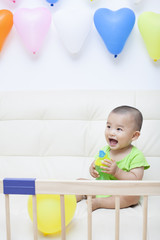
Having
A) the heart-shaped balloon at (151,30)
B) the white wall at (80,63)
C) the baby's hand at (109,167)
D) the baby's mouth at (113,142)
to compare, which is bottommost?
the baby's hand at (109,167)

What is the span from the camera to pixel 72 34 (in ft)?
5.23

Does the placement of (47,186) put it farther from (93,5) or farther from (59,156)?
(93,5)

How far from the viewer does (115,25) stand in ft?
5.06

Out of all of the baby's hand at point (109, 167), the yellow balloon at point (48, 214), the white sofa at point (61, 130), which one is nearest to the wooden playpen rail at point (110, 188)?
the yellow balloon at point (48, 214)

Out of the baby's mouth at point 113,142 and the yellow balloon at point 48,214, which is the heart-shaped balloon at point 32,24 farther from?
the yellow balloon at point 48,214

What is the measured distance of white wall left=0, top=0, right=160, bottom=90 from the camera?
1653mm

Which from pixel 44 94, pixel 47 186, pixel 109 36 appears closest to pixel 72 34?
pixel 109 36

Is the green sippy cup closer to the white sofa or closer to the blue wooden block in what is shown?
the white sofa

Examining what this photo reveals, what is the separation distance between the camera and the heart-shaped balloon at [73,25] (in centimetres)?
159

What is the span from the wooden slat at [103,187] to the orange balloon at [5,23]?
3.43ft

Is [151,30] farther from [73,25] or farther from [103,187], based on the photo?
[103,187]

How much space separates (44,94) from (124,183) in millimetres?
903

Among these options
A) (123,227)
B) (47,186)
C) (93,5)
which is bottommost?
(123,227)

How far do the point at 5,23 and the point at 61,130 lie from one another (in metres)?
0.63
